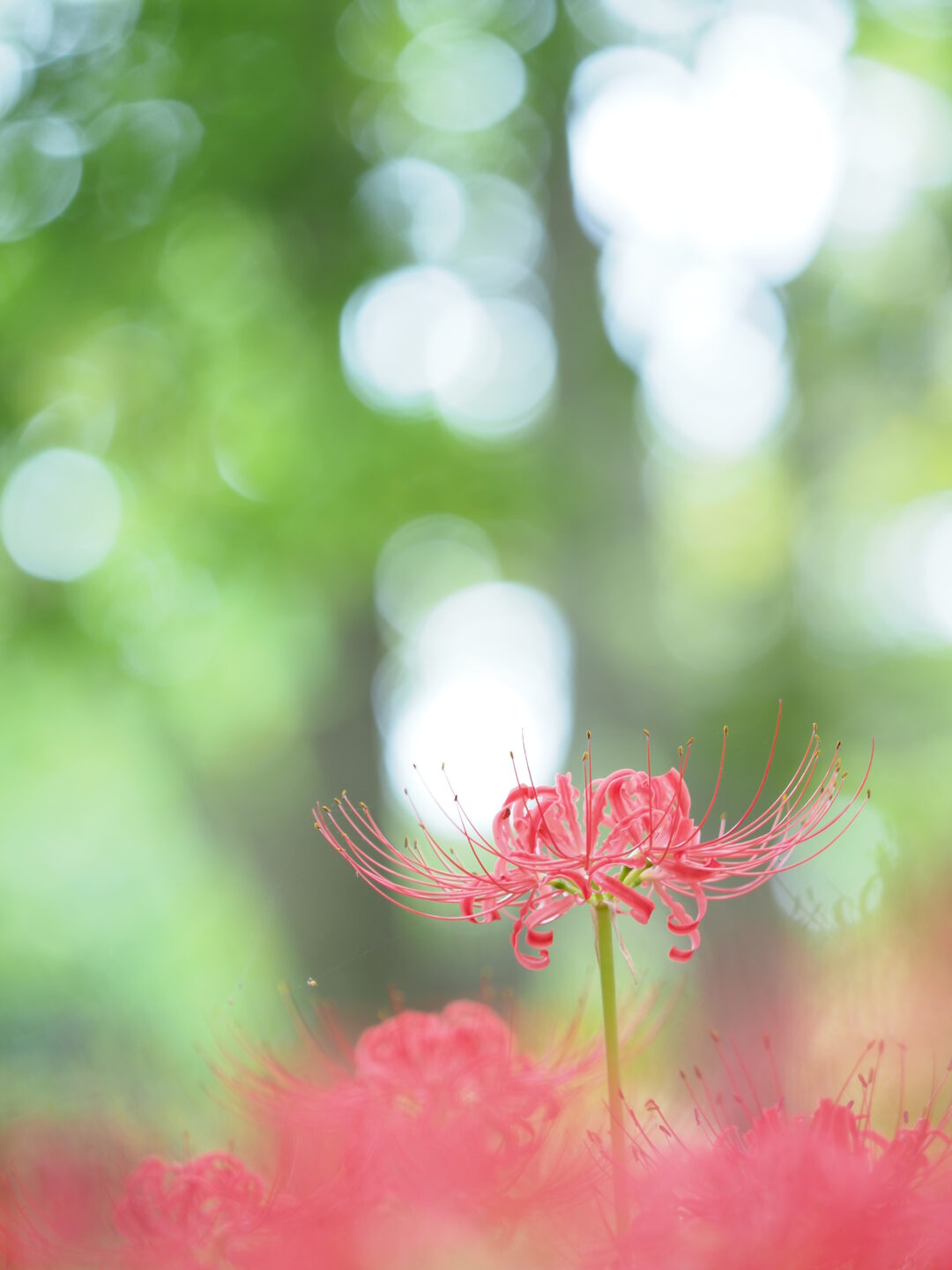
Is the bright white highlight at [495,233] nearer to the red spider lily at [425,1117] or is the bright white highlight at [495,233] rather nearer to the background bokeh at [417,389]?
the background bokeh at [417,389]

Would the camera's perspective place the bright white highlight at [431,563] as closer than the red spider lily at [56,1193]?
No

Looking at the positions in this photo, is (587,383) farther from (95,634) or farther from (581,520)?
(95,634)

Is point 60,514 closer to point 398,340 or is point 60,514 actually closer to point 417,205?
point 398,340

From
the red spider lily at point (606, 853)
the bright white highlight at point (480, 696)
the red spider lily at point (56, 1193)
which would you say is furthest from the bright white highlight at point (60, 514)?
the red spider lily at point (606, 853)

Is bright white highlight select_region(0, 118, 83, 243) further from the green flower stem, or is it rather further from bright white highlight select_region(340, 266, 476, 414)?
the green flower stem

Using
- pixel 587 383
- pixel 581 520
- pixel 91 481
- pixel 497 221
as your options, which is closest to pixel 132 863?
pixel 91 481

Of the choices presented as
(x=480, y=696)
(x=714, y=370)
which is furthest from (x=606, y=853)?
(x=714, y=370)

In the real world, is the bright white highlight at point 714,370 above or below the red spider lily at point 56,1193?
above
